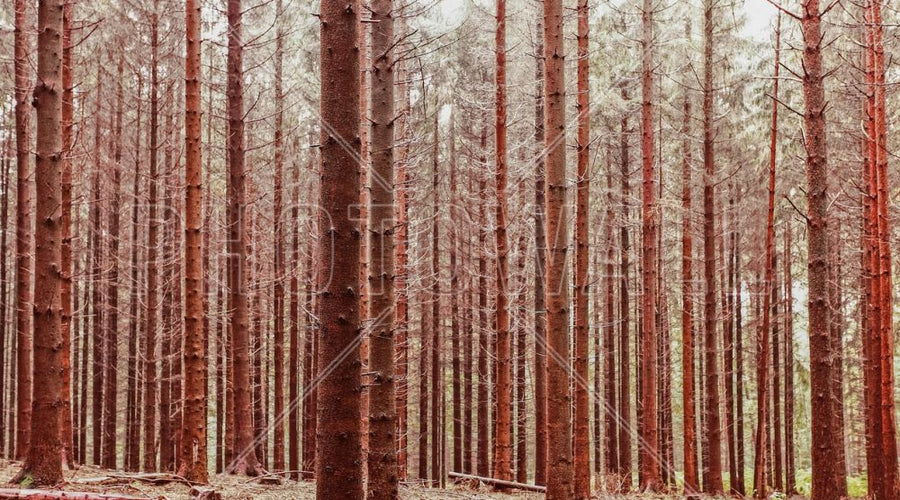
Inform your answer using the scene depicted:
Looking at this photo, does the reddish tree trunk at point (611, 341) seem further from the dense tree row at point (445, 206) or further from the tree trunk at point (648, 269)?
the tree trunk at point (648, 269)

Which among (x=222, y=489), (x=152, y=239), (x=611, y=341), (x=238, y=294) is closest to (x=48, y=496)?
(x=222, y=489)

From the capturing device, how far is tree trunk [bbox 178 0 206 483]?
8219 millimetres

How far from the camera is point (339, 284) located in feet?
11.4

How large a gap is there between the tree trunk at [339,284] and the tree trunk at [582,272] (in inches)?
241

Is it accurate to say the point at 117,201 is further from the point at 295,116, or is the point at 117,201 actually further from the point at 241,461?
the point at 241,461

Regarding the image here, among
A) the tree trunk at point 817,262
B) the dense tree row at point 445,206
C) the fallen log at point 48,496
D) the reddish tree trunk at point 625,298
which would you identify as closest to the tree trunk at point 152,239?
the dense tree row at point 445,206

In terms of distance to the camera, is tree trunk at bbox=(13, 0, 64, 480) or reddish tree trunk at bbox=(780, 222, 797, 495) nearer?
tree trunk at bbox=(13, 0, 64, 480)

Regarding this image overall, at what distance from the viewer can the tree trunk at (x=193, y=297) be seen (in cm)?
822

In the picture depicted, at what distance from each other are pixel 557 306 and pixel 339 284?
413 centimetres

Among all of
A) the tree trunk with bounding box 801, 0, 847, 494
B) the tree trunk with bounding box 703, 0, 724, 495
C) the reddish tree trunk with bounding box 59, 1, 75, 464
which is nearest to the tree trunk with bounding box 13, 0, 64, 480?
the reddish tree trunk with bounding box 59, 1, 75, 464

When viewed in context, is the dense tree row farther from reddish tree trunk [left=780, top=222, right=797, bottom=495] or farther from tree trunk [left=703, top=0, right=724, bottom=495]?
reddish tree trunk [left=780, top=222, right=797, bottom=495]

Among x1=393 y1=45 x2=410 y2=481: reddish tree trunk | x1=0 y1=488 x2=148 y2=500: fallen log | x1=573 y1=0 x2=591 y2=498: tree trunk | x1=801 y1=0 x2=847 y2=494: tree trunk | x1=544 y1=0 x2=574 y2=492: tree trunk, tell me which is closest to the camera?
x1=0 y1=488 x2=148 y2=500: fallen log

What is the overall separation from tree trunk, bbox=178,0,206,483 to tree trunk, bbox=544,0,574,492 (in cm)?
445

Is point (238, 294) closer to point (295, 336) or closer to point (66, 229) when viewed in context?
point (66, 229)
